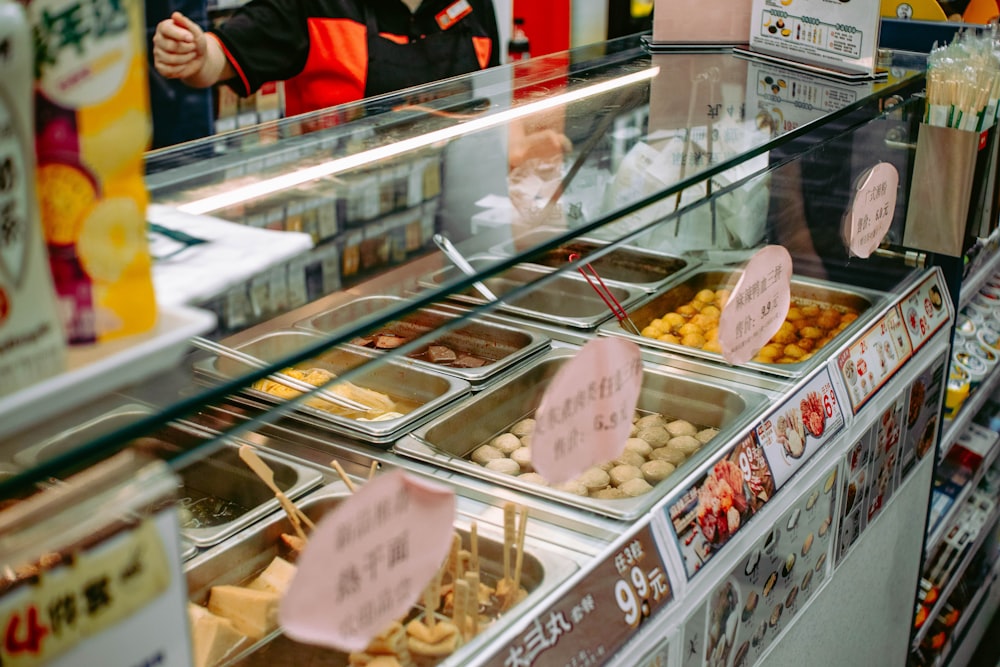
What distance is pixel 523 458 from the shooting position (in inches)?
65.5

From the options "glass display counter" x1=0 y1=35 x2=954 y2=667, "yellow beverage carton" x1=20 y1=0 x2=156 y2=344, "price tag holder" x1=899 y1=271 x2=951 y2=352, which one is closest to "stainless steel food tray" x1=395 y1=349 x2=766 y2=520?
"glass display counter" x1=0 y1=35 x2=954 y2=667

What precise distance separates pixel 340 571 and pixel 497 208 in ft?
1.78

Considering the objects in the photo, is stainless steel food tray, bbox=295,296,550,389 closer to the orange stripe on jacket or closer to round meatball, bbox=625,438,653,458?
round meatball, bbox=625,438,653,458

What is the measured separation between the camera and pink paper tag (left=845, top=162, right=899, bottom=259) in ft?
6.03

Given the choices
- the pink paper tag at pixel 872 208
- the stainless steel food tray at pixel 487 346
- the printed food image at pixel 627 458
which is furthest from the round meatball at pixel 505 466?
the pink paper tag at pixel 872 208

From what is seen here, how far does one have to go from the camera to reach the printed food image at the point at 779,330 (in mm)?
2029

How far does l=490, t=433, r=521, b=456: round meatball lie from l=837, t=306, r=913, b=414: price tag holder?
63cm

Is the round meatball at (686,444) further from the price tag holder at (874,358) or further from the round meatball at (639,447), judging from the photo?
the price tag holder at (874,358)

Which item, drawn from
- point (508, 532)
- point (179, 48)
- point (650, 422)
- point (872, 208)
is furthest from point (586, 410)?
point (179, 48)

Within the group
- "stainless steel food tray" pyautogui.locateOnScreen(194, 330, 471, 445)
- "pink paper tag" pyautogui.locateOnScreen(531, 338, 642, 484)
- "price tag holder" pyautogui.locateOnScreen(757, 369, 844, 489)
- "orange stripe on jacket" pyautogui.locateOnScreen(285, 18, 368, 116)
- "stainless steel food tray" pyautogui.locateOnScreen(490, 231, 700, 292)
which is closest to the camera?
"stainless steel food tray" pyautogui.locateOnScreen(194, 330, 471, 445)

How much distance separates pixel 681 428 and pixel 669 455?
0.36ft

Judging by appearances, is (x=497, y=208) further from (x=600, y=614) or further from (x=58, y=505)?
(x=58, y=505)

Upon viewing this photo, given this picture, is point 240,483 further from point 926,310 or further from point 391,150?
point 926,310

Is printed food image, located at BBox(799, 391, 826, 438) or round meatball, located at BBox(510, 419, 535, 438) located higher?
printed food image, located at BBox(799, 391, 826, 438)
